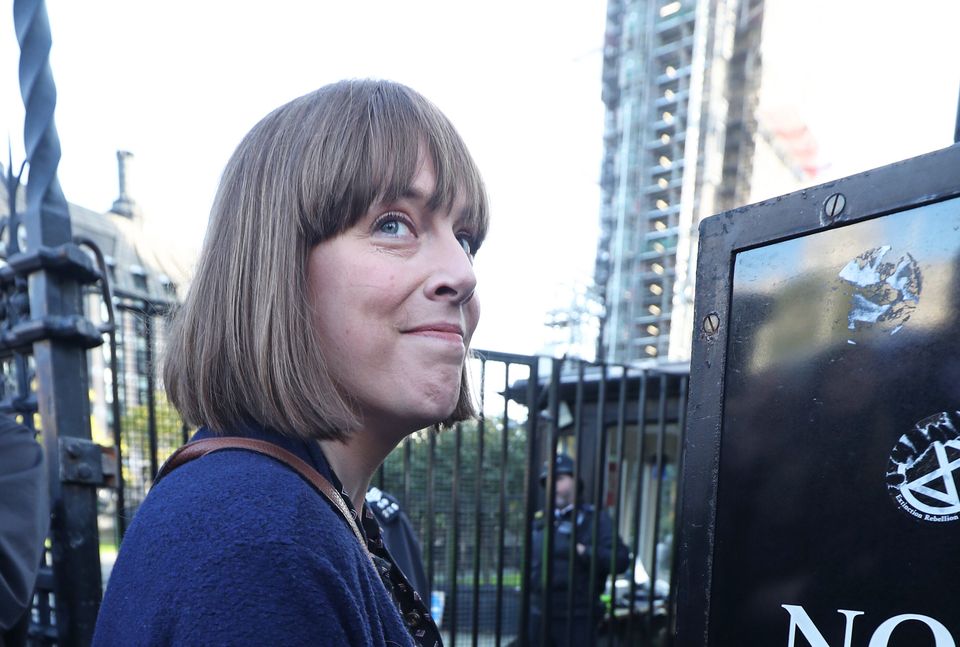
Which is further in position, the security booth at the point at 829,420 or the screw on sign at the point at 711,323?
the screw on sign at the point at 711,323

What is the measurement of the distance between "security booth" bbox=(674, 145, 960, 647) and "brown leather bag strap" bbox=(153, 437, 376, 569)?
62 centimetres

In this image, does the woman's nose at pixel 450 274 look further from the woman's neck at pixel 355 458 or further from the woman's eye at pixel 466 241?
the woman's neck at pixel 355 458

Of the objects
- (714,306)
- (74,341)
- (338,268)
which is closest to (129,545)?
(338,268)

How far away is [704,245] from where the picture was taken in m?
1.39

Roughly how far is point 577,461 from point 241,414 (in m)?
3.73

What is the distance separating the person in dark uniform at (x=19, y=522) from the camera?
6.37ft

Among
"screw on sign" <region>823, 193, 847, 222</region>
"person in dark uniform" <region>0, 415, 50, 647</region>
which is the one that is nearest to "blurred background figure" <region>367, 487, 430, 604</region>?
"person in dark uniform" <region>0, 415, 50, 647</region>

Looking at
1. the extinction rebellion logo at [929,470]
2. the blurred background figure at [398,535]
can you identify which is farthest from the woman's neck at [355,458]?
the blurred background figure at [398,535]

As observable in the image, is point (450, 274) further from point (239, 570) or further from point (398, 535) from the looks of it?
point (398, 535)

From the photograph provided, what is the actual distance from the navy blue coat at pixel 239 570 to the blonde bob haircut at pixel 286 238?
7.1 inches

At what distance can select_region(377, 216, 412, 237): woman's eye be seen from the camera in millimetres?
1268

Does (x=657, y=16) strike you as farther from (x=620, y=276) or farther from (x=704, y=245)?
(x=704, y=245)

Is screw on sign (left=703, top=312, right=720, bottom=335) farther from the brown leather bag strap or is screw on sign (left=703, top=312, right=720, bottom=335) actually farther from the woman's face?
the brown leather bag strap

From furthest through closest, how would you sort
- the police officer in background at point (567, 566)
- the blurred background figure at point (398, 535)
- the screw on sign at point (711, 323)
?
the police officer in background at point (567, 566) → the blurred background figure at point (398, 535) → the screw on sign at point (711, 323)
